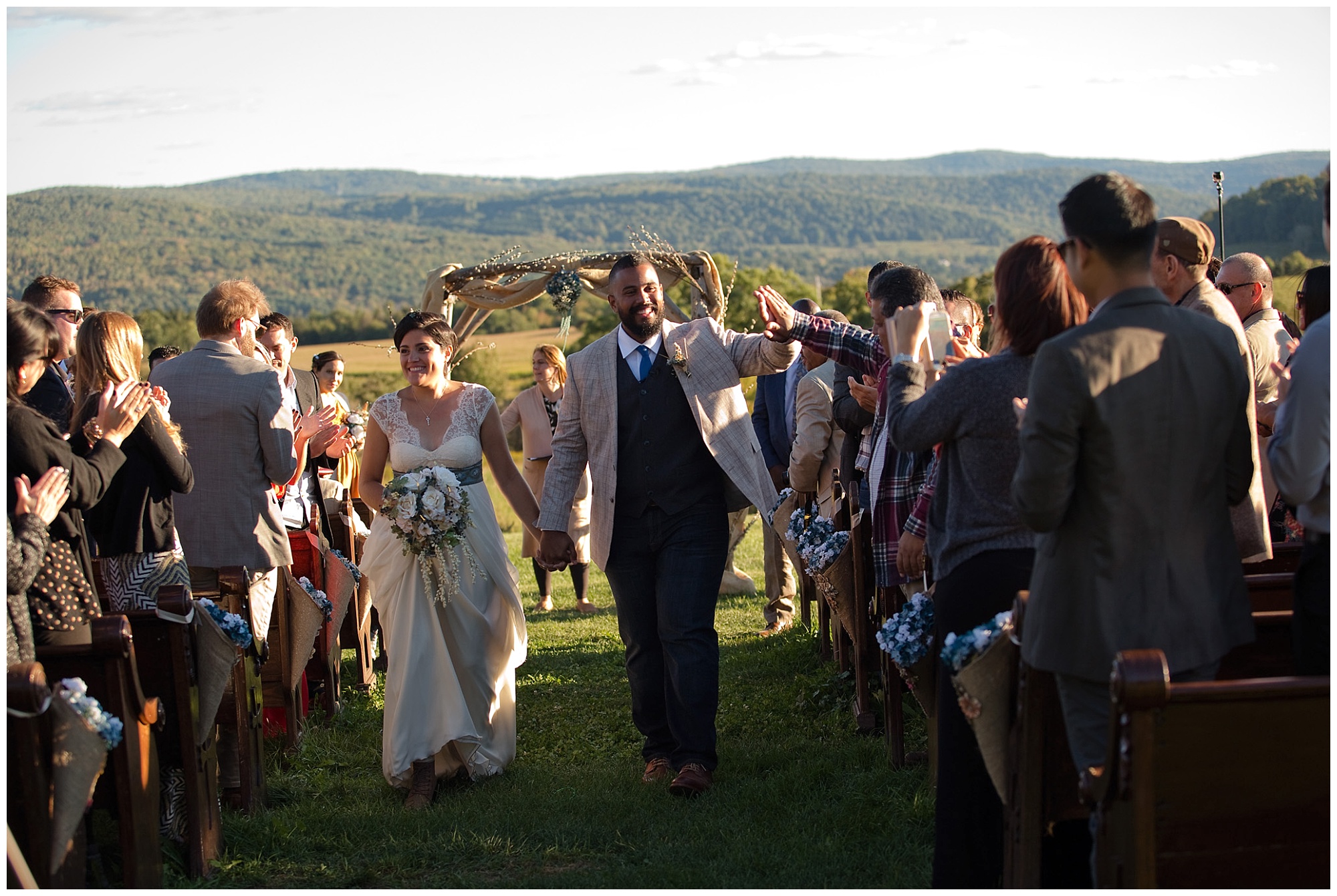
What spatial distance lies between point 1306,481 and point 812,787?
318 cm

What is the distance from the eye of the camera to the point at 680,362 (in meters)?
6.03

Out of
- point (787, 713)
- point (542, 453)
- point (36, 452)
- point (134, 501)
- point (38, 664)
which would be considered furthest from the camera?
point (542, 453)

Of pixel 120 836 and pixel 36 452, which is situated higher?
pixel 36 452

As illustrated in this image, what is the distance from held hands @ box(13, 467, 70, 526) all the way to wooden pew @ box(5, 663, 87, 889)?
524mm

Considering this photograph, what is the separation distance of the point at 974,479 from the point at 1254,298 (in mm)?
4076

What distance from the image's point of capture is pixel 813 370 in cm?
815

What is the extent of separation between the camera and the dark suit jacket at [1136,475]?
3258 mm

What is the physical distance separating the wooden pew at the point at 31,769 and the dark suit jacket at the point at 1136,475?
2895 mm

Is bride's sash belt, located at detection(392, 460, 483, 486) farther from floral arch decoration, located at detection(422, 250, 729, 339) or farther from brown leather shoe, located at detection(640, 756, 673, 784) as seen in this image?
floral arch decoration, located at detection(422, 250, 729, 339)

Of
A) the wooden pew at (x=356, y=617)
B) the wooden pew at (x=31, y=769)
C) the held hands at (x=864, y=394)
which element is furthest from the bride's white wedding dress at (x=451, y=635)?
the wooden pew at (x=31, y=769)

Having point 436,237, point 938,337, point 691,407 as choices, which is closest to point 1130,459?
point 938,337

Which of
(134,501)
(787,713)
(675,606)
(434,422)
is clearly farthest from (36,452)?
(787,713)

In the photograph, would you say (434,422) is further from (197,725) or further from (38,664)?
(38,664)

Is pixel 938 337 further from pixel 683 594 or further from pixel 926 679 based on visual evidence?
pixel 683 594
